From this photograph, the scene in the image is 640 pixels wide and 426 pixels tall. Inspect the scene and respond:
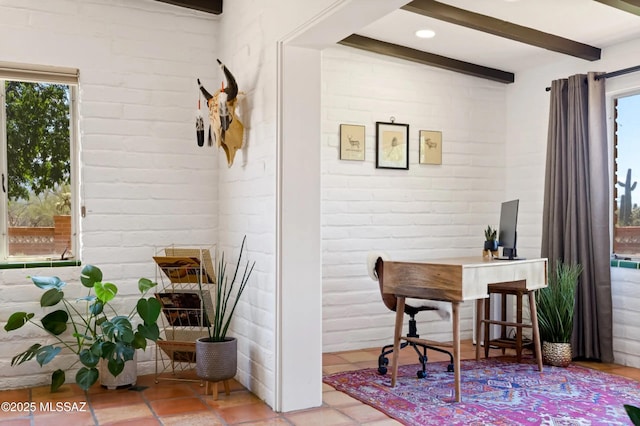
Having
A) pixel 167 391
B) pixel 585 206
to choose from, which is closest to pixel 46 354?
pixel 167 391

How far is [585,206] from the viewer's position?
4.45 m

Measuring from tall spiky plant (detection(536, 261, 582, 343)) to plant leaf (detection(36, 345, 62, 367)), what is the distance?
3.38 m

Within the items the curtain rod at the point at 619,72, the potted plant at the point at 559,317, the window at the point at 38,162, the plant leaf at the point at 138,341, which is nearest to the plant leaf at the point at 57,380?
the plant leaf at the point at 138,341

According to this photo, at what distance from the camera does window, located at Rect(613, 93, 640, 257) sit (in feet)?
14.5

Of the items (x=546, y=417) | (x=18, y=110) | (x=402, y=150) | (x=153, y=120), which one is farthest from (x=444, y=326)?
(x=18, y=110)

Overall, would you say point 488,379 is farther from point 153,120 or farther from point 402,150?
point 153,120

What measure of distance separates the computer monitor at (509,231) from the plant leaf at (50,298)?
2972mm

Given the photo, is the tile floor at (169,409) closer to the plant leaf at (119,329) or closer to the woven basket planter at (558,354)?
the plant leaf at (119,329)

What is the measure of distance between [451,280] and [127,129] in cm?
235

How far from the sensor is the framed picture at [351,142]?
4.72m

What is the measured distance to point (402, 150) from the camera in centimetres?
499

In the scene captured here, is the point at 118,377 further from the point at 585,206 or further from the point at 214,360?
the point at 585,206

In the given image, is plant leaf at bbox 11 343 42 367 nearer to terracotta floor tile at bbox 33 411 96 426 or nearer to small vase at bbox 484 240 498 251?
terracotta floor tile at bbox 33 411 96 426

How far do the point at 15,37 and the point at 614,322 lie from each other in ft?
15.3
